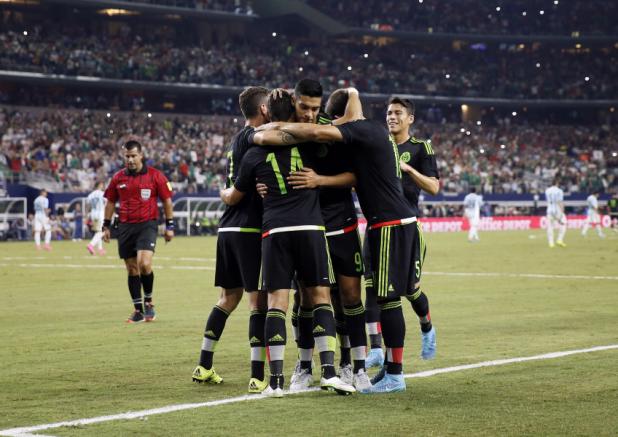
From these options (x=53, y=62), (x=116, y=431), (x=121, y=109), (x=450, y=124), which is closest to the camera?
(x=116, y=431)

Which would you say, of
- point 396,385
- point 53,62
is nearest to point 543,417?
point 396,385

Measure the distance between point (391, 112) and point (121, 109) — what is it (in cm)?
5828

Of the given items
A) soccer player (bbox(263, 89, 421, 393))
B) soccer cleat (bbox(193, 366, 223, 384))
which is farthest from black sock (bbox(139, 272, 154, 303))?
soccer player (bbox(263, 89, 421, 393))

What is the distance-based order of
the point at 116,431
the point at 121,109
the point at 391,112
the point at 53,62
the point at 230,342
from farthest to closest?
the point at 121,109
the point at 53,62
the point at 230,342
the point at 391,112
the point at 116,431

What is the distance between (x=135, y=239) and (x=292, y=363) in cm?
541

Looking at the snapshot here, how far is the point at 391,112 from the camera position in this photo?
34.8 ft

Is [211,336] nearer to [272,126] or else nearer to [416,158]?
[272,126]

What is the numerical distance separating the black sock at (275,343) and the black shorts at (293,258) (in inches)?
10.1

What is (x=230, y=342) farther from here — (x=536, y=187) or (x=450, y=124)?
(x=450, y=124)

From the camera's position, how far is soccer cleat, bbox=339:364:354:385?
9133mm

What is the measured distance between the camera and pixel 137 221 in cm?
1534

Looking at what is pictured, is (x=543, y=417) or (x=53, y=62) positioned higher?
(x=53, y=62)

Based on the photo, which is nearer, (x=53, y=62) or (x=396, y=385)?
(x=396, y=385)

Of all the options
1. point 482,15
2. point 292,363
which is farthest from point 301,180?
point 482,15
